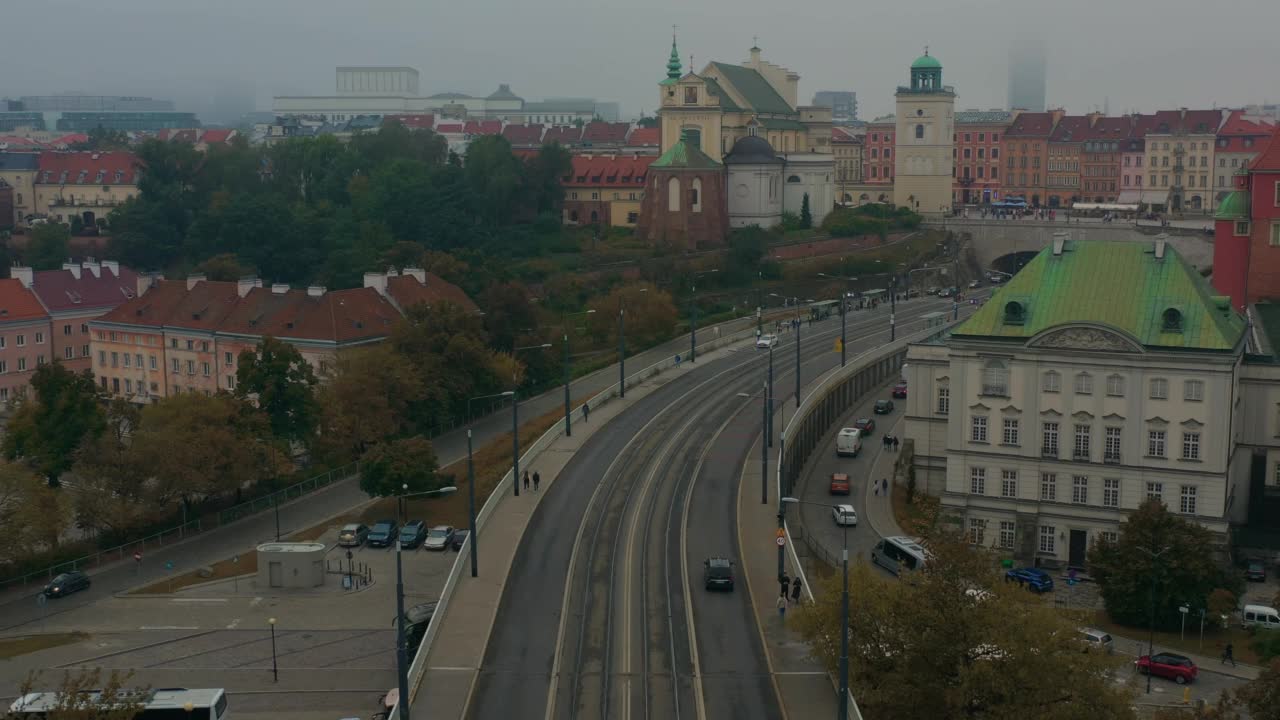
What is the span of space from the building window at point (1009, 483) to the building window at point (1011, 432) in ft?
4.14

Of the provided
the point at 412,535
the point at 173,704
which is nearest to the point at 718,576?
the point at 173,704

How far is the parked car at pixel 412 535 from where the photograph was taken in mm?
58562

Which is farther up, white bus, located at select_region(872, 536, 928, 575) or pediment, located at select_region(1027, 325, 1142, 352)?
pediment, located at select_region(1027, 325, 1142, 352)

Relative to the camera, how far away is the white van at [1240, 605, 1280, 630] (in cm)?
4909

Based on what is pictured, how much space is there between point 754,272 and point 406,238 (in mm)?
30047

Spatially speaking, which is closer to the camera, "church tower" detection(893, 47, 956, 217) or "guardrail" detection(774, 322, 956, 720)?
"guardrail" detection(774, 322, 956, 720)

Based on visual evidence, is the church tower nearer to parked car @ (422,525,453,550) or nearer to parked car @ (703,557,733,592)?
parked car @ (422,525,453,550)

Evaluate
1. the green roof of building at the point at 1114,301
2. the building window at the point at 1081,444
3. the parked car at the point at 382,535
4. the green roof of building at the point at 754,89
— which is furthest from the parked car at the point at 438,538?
the green roof of building at the point at 754,89

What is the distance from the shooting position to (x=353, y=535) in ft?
196

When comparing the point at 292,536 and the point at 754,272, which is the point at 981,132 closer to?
the point at 754,272

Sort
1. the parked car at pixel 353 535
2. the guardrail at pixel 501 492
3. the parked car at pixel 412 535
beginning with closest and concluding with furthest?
the guardrail at pixel 501 492 < the parked car at pixel 412 535 < the parked car at pixel 353 535

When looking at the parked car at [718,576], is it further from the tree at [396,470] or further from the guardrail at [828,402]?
the tree at [396,470]

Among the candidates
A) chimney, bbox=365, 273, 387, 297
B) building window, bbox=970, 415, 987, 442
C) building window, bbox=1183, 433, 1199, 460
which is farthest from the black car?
building window, bbox=1183, 433, 1199, 460

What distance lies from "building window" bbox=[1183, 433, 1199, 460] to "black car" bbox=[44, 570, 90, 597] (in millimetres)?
43652
